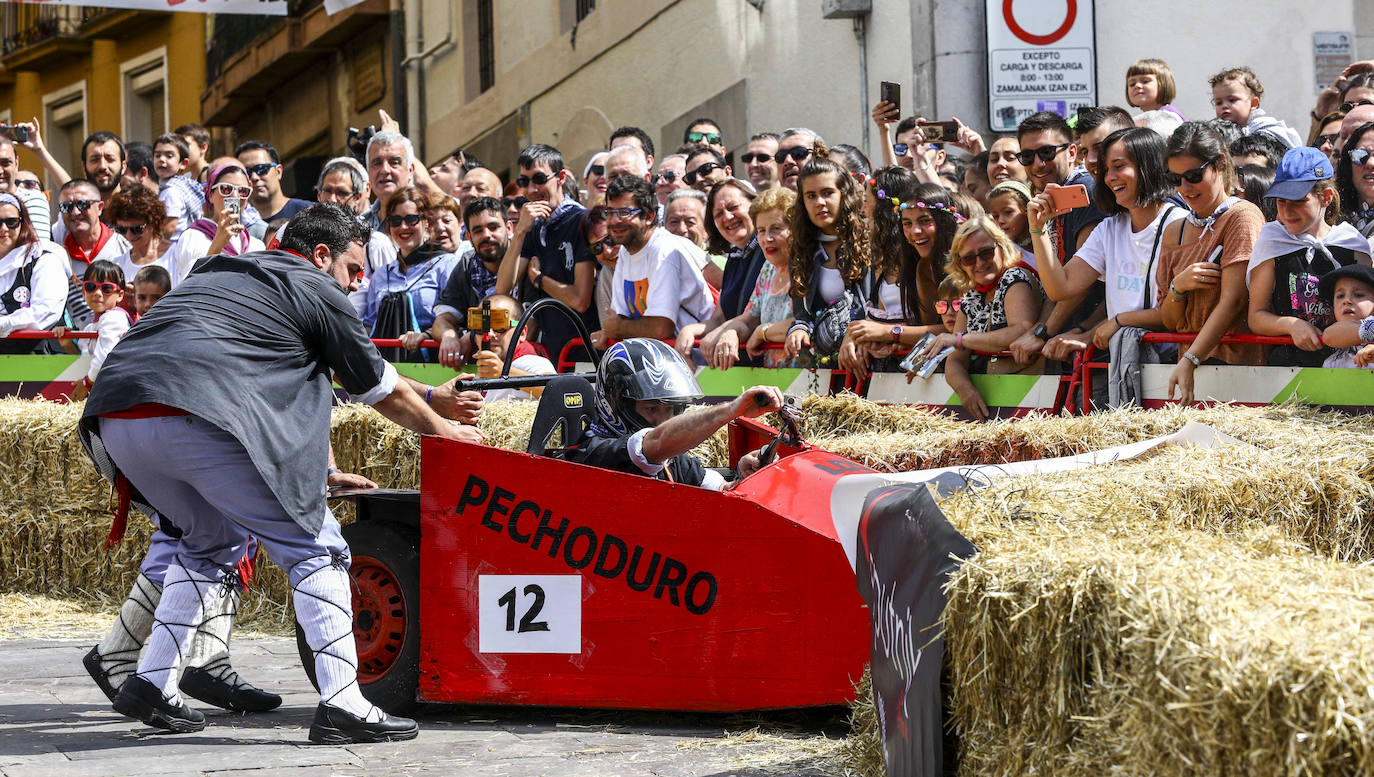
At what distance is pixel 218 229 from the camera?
10.6 m

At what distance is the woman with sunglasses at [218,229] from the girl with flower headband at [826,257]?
399cm

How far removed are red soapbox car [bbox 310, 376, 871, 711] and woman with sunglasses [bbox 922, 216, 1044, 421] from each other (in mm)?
2059

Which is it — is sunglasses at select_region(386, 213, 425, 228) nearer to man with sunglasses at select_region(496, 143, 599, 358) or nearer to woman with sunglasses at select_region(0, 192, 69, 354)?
man with sunglasses at select_region(496, 143, 599, 358)

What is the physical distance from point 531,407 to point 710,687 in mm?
2912

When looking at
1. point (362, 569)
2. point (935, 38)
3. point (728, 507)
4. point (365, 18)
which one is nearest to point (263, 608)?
point (362, 569)

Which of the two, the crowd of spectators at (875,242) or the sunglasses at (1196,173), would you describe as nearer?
the crowd of spectators at (875,242)

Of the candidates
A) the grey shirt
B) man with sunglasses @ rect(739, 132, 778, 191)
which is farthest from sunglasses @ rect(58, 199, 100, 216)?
the grey shirt

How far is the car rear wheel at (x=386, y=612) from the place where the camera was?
5812 millimetres

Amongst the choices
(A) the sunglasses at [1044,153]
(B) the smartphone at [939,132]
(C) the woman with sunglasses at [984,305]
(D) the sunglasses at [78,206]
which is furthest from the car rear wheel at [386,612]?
(D) the sunglasses at [78,206]

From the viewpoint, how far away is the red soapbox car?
5.32 meters

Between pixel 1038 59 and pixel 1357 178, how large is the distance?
19.8ft

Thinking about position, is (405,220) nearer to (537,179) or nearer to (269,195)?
(537,179)

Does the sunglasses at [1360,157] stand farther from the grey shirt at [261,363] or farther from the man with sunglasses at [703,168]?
the grey shirt at [261,363]

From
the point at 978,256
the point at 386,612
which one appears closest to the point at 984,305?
the point at 978,256
